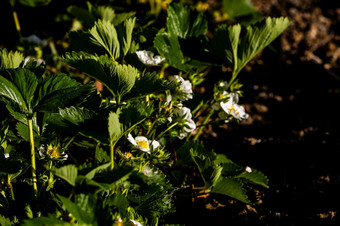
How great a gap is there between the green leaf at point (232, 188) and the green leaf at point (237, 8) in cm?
126

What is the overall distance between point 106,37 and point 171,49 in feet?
0.95

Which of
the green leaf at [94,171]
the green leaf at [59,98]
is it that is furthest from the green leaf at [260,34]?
the green leaf at [94,171]

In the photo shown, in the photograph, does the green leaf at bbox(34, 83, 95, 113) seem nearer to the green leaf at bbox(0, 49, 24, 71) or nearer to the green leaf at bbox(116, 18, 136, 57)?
the green leaf at bbox(0, 49, 24, 71)

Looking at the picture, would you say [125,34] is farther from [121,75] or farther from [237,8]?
[237,8]

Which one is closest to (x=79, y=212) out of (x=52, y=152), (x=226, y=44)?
(x=52, y=152)

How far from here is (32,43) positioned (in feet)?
5.60

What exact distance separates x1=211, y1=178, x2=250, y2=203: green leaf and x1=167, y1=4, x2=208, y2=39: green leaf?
659 millimetres

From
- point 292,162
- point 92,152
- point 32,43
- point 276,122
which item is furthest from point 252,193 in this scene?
point 32,43

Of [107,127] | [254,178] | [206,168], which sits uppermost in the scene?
[107,127]

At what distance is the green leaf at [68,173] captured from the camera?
2.72ft

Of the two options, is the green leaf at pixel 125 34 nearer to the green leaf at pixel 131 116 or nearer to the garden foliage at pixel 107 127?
the garden foliage at pixel 107 127

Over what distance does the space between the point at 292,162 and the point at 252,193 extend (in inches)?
22.5

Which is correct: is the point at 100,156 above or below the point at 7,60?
below

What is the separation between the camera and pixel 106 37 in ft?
4.05
